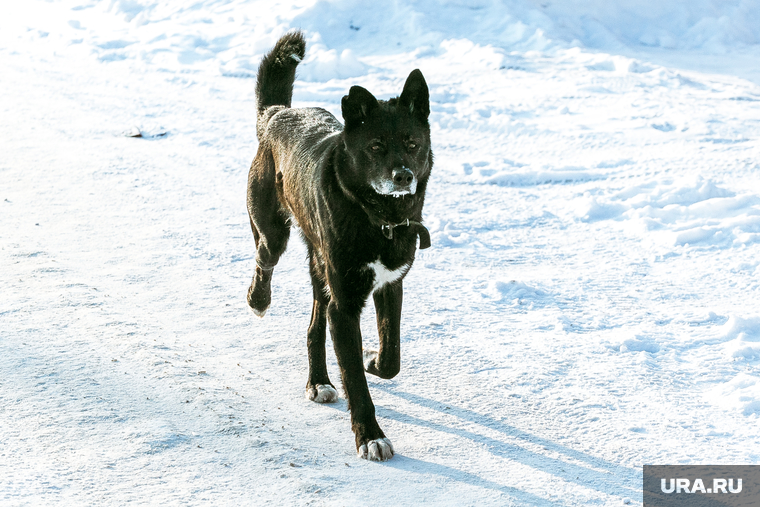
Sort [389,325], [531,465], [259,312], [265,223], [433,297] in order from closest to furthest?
1. [531,465]
2. [389,325]
3. [265,223]
4. [259,312]
5. [433,297]

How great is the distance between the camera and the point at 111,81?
37.2ft

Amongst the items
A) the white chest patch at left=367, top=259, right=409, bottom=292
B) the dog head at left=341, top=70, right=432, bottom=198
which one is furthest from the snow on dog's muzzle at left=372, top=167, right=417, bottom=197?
the white chest patch at left=367, top=259, right=409, bottom=292

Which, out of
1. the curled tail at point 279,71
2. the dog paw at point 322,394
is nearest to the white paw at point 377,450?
the dog paw at point 322,394

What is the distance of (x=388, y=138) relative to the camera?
11.1ft

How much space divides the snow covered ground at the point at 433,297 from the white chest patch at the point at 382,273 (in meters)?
0.67

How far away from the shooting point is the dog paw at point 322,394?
12.4ft

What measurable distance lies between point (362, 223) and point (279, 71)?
5.91ft

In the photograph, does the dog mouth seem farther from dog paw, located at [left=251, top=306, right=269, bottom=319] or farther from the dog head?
dog paw, located at [left=251, top=306, right=269, bottom=319]

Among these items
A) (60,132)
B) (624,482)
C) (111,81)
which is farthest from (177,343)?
(111,81)

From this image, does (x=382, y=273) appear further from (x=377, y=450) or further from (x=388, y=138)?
(x=377, y=450)

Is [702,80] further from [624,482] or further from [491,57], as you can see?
[624,482]

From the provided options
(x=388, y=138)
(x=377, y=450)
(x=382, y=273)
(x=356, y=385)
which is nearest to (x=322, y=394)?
(x=356, y=385)

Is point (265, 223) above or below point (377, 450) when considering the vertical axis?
above

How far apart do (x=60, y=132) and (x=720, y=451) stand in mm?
8080
